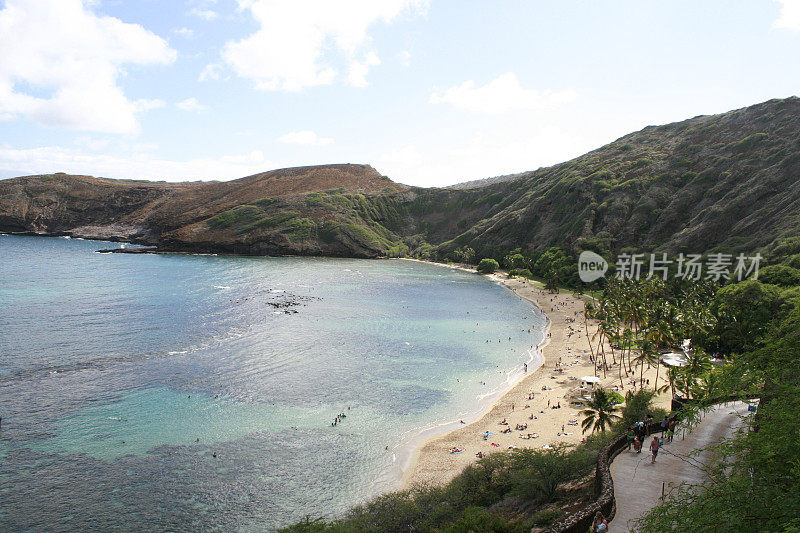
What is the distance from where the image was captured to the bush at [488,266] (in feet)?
470

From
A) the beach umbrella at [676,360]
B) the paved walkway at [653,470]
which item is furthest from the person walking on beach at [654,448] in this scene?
the beach umbrella at [676,360]

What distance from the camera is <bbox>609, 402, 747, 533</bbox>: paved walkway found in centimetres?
1898

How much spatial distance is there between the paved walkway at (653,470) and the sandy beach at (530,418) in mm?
10916

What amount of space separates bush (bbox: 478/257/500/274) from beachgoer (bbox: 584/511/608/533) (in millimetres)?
127328

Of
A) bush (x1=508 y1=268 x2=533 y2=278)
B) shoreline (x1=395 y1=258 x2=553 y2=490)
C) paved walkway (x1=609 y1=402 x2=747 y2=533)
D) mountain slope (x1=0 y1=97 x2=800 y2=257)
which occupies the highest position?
mountain slope (x1=0 y1=97 x2=800 y2=257)

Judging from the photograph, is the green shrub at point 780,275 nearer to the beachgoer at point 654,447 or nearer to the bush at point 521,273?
the beachgoer at point 654,447

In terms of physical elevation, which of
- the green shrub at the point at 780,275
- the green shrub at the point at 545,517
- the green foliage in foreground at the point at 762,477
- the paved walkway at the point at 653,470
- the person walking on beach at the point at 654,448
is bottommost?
the green shrub at the point at 545,517

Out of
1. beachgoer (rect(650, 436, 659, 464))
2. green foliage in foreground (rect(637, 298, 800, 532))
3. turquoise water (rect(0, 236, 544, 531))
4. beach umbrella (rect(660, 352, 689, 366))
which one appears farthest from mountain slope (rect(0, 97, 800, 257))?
green foliage in foreground (rect(637, 298, 800, 532))

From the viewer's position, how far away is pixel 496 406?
1758 inches

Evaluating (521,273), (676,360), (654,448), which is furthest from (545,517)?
(521,273)

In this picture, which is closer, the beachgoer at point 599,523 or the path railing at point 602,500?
the path railing at point 602,500

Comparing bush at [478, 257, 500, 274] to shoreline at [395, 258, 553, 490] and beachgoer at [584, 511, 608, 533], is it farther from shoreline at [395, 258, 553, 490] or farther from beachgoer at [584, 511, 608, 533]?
beachgoer at [584, 511, 608, 533]

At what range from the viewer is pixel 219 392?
44.7 metres

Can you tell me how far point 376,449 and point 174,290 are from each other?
7204 cm
